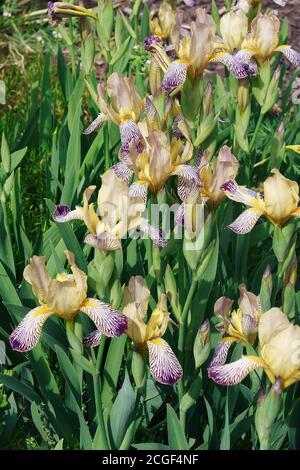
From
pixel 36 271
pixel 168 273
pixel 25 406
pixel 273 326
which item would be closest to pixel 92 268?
pixel 36 271

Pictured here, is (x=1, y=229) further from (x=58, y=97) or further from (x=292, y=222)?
(x=58, y=97)

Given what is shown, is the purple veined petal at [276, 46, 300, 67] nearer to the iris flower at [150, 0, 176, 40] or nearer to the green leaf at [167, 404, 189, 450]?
the iris flower at [150, 0, 176, 40]

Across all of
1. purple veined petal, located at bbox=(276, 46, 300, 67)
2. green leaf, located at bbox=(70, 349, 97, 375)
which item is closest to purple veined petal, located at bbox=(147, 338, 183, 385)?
green leaf, located at bbox=(70, 349, 97, 375)

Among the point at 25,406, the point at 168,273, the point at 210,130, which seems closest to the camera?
the point at 168,273

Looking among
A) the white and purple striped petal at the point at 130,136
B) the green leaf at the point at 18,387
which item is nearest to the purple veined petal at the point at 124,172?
the white and purple striped petal at the point at 130,136

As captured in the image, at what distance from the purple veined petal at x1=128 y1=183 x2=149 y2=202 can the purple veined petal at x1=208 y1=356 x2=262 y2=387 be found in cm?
37

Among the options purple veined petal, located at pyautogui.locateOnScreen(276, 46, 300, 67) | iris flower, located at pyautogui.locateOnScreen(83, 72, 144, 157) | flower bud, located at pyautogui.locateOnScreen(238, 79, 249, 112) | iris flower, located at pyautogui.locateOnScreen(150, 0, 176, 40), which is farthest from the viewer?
iris flower, located at pyautogui.locateOnScreen(150, 0, 176, 40)

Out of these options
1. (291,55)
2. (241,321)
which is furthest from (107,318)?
(291,55)

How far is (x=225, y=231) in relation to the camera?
195cm

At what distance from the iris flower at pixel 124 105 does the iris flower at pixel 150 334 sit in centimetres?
39

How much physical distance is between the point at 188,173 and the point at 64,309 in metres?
0.37

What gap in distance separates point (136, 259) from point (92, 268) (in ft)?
1.65

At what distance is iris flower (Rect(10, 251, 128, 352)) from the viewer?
129cm

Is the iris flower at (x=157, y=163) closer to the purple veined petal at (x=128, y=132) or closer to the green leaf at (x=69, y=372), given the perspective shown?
the purple veined petal at (x=128, y=132)
